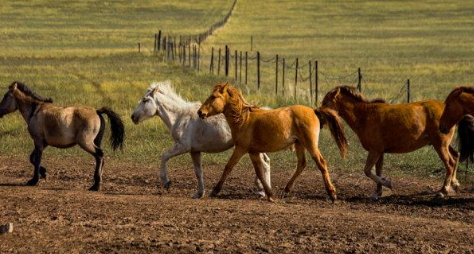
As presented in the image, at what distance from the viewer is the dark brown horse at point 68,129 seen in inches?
611

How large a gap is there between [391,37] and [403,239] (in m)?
64.4

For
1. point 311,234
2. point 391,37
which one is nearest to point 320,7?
point 391,37

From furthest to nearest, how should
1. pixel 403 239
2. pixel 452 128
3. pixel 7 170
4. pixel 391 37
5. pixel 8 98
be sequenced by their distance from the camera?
1. pixel 391 37
2. pixel 7 170
3. pixel 8 98
4. pixel 452 128
5. pixel 403 239

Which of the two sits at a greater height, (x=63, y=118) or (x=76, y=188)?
(x=63, y=118)

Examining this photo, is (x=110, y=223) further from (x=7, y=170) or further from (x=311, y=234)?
(x=7, y=170)

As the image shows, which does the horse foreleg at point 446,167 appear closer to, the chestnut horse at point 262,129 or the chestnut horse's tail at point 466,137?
the chestnut horse's tail at point 466,137

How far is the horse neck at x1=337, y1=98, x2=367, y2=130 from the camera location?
1545 centimetres

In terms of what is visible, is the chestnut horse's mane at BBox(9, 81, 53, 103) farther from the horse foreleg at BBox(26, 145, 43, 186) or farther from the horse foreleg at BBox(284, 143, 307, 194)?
the horse foreleg at BBox(284, 143, 307, 194)

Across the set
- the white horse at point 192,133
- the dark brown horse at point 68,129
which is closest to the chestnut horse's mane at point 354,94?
the white horse at point 192,133

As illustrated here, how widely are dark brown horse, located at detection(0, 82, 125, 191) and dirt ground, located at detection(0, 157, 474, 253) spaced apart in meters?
0.45

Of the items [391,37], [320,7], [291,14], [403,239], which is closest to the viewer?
[403,239]

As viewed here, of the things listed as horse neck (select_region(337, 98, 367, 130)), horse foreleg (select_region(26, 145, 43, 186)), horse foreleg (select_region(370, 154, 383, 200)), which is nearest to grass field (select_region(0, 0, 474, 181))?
horse foreleg (select_region(370, 154, 383, 200))

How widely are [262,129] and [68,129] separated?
297cm

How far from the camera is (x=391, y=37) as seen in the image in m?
74.4
